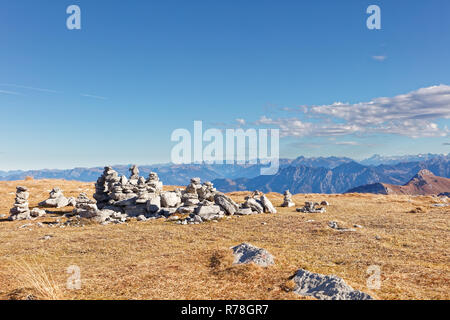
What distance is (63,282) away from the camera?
612 inches

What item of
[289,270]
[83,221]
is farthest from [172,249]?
[83,221]

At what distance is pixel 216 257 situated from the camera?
744 inches

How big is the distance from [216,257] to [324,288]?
26.7 ft

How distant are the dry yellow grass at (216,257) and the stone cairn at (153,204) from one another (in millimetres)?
3490

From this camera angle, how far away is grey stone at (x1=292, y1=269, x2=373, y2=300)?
1163 centimetres

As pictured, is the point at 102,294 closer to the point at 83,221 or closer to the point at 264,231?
the point at 264,231

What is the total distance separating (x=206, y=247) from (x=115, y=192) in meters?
25.7

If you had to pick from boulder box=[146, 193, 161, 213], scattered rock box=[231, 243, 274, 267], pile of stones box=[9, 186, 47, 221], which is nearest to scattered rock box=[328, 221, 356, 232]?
scattered rock box=[231, 243, 274, 267]

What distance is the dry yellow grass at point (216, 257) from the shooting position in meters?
13.7

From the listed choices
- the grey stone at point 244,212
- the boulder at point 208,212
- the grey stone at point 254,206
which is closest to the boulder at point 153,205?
the boulder at point 208,212

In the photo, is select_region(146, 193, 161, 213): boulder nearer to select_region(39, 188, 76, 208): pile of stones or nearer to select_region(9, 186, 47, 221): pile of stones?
select_region(9, 186, 47, 221): pile of stones

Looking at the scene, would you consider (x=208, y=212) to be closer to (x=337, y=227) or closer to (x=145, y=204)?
(x=145, y=204)
